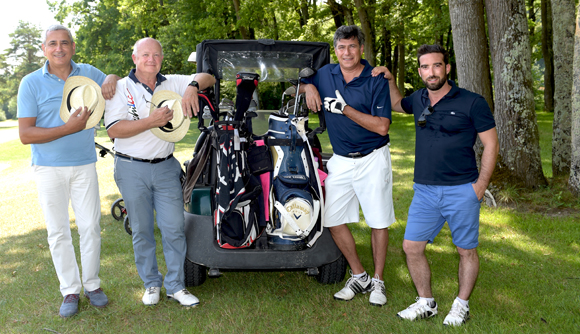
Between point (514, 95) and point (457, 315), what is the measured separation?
403 cm

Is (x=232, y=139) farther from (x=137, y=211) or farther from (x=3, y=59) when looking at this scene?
(x=3, y=59)

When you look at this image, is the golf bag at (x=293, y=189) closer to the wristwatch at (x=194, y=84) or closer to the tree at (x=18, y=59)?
the wristwatch at (x=194, y=84)

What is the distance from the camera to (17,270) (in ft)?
16.1

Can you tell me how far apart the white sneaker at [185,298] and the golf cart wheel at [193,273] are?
0.24 meters

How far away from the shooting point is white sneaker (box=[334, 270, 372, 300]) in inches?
155

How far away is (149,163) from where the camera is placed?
3773 millimetres

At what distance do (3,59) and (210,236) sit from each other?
8501cm

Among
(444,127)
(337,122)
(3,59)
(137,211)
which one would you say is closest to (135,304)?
(137,211)

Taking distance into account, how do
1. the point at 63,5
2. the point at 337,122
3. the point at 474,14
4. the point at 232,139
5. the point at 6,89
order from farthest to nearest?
1. the point at 6,89
2. the point at 63,5
3. the point at 474,14
4. the point at 337,122
5. the point at 232,139

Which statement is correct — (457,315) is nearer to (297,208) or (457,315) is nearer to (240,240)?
(297,208)

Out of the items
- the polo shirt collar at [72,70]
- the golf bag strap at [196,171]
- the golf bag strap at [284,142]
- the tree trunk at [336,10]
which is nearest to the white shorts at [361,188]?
the golf bag strap at [284,142]

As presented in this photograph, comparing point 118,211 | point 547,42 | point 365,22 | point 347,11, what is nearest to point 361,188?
point 118,211

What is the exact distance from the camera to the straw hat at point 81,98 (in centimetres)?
356

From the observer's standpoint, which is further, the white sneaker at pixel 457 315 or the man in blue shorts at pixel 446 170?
the white sneaker at pixel 457 315
